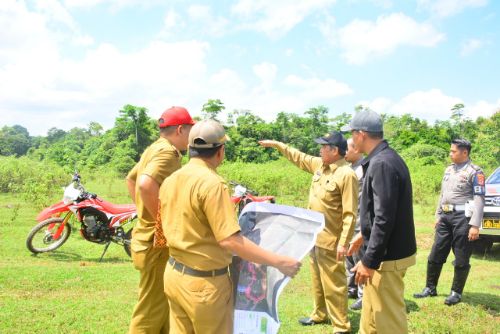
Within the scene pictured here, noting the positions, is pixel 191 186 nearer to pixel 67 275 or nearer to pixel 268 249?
pixel 268 249

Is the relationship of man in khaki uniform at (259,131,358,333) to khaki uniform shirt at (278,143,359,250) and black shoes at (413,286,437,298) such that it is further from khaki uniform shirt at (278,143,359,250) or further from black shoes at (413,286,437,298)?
black shoes at (413,286,437,298)

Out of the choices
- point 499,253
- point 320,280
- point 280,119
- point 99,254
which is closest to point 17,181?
point 99,254

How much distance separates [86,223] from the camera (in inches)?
270

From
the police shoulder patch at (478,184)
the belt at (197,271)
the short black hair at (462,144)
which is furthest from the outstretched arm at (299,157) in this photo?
the belt at (197,271)

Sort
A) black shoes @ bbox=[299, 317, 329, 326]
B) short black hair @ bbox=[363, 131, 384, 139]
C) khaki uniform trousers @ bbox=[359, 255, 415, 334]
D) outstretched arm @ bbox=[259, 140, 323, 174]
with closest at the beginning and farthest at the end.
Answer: khaki uniform trousers @ bbox=[359, 255, 415, 334] → short black hair @ bbox=[363, 131, 384, 139] → black shoes @ bbox=[299, 317, 329, 326] → outstretched arm @ bbox=[259, 140, 323, 174]

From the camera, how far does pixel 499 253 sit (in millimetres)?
7715

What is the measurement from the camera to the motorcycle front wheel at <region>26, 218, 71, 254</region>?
6.96m

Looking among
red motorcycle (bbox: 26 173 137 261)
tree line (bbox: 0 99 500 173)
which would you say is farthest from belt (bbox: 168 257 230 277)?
tree line (bbox: 0 99 500 173)

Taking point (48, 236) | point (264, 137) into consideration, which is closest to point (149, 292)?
point (48, 236)

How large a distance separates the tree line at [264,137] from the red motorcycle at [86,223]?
16799mm

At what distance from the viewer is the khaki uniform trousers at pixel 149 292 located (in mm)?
3203

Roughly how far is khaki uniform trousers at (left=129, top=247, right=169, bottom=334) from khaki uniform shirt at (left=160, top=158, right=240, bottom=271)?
90 centimetres

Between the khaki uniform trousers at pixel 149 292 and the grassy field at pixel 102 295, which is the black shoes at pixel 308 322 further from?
the khaki uniform trousers at pixel 149 292

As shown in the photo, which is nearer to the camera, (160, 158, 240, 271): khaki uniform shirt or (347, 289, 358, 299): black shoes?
(160, 158, 240, 271): khaki uniform shirt
